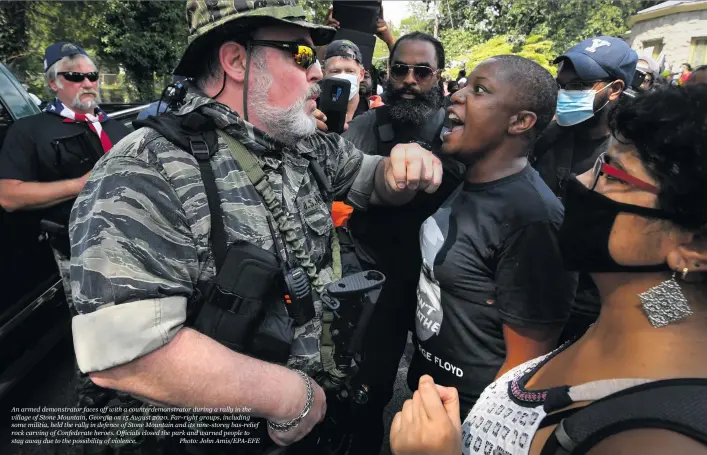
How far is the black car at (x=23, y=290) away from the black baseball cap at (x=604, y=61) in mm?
4092

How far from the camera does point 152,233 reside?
1.20 metres

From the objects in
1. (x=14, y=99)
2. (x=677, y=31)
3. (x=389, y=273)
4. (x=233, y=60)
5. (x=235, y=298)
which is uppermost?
(x=233, y=60)

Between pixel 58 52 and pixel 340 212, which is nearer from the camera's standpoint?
pixel 340 212

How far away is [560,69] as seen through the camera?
337cm

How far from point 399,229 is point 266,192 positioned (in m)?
1.11

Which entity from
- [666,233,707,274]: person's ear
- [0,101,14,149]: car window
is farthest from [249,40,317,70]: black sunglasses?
[0,101,14,149]: car window

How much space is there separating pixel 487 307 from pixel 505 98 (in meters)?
0.91

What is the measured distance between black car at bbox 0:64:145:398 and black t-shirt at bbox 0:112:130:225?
0.17m

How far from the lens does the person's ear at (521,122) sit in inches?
73.2

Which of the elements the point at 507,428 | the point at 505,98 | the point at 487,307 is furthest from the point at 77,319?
the point at 505,98

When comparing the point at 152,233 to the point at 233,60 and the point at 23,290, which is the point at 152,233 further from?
the point at 23,290

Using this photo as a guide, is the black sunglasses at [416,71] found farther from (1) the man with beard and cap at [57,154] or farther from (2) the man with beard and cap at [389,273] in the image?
(1) the man with beard and cap at [57,154]

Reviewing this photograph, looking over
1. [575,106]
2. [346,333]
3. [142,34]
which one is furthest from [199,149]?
[142,34]

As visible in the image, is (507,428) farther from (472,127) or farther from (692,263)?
(472,127)
